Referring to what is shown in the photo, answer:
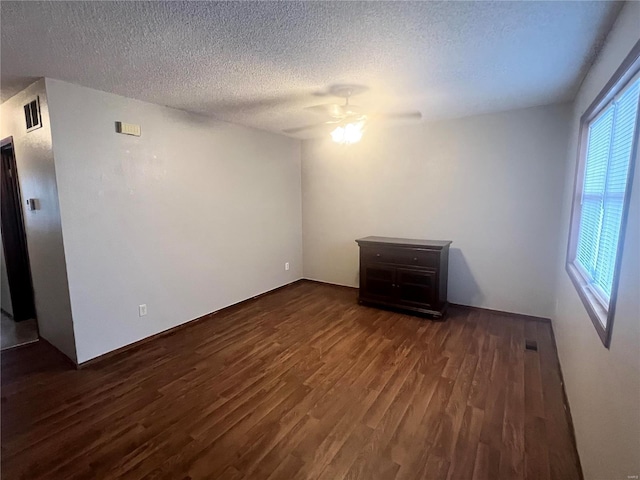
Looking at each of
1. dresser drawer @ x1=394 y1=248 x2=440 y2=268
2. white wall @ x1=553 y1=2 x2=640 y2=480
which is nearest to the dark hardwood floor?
white wall @ x1=553 y1=2 x2=640 y2=480

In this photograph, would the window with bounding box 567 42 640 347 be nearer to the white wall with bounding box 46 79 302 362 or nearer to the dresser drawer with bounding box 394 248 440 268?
the dresser drawer with bounding box 394 248 440 268

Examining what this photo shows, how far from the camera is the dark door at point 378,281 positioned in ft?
12.4

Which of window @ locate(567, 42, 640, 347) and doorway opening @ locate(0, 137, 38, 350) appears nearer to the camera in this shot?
window @ locate(567, 42, 640, 347)

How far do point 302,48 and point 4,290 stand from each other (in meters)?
4.49

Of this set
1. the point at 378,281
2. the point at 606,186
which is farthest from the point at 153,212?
the point at 606,186

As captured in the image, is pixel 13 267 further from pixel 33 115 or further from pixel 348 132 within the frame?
pixel 348 132

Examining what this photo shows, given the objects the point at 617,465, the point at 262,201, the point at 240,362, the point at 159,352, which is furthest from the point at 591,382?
the point at 262,201

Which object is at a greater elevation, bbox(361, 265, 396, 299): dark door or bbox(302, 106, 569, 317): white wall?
bbox(302, 106, 569, 317): white wall

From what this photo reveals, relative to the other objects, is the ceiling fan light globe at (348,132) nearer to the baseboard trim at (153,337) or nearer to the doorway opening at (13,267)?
the baseboard trim at (153,337)

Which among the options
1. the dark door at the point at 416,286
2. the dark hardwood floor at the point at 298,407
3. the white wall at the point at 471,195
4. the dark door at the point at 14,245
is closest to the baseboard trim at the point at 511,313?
Result: the white wall at the point at 471,195

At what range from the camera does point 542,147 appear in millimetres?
3271

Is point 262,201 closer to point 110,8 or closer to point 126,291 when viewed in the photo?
point 126,291

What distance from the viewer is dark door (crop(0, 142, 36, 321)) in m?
3.33

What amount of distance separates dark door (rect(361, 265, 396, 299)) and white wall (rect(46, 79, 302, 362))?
4.96 ft
